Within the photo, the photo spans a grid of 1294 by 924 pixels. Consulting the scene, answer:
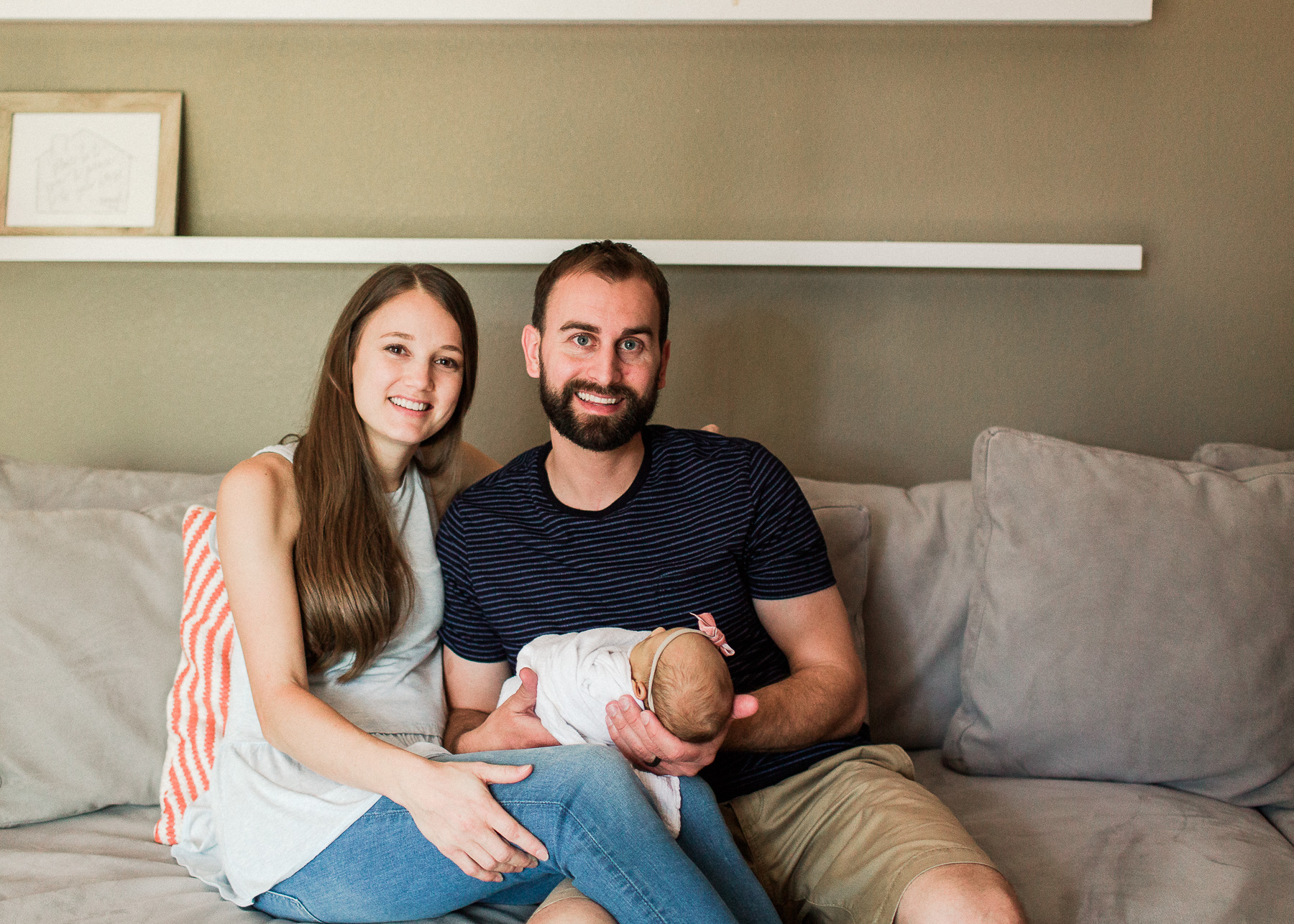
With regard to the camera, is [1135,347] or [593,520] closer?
[593,520]

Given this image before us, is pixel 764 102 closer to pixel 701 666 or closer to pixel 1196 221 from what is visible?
pixel 1196 221

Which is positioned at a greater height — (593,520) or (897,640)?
(593,520)

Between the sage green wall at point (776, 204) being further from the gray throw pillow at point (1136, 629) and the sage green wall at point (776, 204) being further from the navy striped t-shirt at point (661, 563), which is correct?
the navy striped t-shirt at point (661, 563)

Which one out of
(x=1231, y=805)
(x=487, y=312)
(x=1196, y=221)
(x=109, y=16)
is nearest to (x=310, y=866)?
(x=487, y=312)

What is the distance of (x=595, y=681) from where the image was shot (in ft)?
4.52

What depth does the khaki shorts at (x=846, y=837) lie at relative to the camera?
1.27 meters

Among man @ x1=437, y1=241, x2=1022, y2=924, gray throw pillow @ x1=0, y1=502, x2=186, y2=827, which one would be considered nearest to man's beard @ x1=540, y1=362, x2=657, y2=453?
man @ x1=437, y1=241, x2=1022, y2=924

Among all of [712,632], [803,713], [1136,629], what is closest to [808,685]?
[803,713]

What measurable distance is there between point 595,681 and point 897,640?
757 millimetres

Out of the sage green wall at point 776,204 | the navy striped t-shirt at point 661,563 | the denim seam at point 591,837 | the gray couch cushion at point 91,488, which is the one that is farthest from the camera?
the sage green wall at point 776,204

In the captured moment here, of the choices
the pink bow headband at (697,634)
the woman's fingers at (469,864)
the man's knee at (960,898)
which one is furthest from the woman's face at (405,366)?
the man's knee at (960,898)

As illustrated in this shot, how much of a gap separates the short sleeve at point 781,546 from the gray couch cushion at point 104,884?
64 cm

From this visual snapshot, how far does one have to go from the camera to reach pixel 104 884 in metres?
1.39

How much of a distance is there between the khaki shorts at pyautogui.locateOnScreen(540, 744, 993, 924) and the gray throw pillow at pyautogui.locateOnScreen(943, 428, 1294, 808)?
12.3 inches
